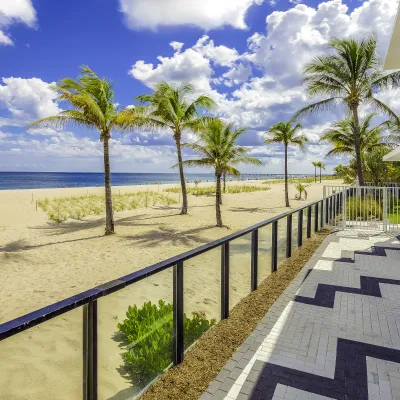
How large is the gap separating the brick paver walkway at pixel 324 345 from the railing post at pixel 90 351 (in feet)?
3.46

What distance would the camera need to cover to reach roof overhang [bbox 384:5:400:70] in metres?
3.93

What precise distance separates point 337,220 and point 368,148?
16838 mm

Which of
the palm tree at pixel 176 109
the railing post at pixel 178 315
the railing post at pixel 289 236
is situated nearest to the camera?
the railing post at pixel 178 315

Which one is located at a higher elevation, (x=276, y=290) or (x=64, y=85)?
(x=64, y=85)

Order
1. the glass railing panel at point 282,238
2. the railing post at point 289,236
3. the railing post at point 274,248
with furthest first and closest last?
the railing post at point 289,236
the glass railing panel at point 282,238
the railing post at point 274,248

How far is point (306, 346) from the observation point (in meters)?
3.48

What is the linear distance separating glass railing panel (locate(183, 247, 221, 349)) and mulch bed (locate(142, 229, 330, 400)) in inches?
5.4

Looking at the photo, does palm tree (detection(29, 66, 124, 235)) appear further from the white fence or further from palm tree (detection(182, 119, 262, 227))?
the white fence

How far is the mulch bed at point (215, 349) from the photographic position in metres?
2.76

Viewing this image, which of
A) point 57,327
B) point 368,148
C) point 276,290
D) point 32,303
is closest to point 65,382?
point 57,327

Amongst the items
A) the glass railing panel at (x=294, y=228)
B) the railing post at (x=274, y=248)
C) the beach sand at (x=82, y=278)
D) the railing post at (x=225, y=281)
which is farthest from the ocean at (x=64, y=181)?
the railing post at (x=225, y=281)

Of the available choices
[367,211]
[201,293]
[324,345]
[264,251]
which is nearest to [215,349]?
[201,293]

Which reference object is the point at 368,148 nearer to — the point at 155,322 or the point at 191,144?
the point at 191,144

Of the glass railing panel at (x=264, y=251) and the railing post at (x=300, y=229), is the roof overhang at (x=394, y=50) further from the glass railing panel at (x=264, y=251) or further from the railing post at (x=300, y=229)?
the railing post at (x=300, y=229)
